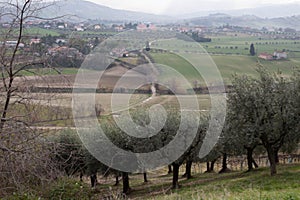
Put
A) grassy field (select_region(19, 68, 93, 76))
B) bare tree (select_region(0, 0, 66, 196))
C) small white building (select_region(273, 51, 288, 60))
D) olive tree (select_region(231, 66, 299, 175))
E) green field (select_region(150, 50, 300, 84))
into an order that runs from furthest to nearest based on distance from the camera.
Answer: small white building (select_region(273, 51, 288, 60)) → green field (select_region(150, 50, 300, 84)) → olive tree (select_region(231, 66, 299, 175)) → grassy field (select_region(19, 68, 93, 76)) → bare tree (select_region(0, 0, 66, 196))

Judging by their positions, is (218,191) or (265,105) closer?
(218,191)

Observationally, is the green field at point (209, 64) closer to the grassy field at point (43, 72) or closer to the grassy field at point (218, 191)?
the grassy field at point (218, 191)

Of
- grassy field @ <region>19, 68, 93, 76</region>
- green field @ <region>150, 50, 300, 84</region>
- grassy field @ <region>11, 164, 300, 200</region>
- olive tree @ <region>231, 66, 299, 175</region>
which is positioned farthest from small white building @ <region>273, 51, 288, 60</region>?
grassy field @ <region>19, 68, 93, 76</region>

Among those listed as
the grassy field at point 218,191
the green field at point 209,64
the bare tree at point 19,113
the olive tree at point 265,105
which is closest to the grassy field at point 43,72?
the bare tree at point 19,113

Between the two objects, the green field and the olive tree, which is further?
the green field

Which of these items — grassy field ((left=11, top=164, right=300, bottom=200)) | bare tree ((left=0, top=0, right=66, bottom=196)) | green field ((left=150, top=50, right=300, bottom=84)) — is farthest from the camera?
green field ((left=150, top=50, right=300, bottom=84))

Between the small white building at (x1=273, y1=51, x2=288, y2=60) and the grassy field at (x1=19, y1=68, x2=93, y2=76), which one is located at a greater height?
the grassy field at (x1=19, y1=68, x2=93, y2=76)

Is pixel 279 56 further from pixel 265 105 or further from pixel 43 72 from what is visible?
pixel 43 72

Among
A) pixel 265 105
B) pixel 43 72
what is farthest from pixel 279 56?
pixel 43 72

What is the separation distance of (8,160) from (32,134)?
53 centimetres

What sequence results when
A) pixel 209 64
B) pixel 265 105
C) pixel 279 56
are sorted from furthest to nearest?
pixel 279 56, pixel 209 64, pixel 265 105

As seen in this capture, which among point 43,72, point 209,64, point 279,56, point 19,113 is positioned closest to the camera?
point 19,113

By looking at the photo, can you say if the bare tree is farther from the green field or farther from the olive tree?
the green field

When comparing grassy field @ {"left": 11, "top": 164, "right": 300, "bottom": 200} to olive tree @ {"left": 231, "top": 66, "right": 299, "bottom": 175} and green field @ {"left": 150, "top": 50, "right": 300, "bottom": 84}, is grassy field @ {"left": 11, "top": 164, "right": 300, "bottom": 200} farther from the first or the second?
green field @ {"left": 150, "top": 50, "right": 300, "bottom": 84}
